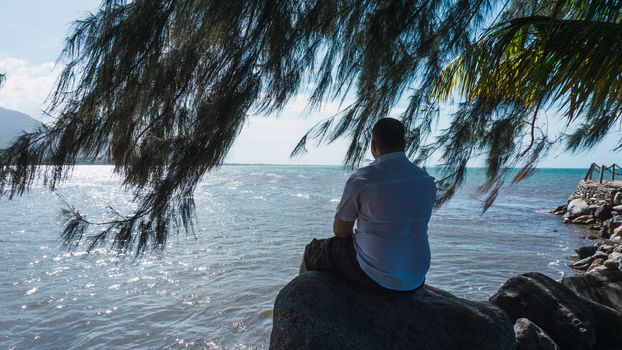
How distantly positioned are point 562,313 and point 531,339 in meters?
Result: 0.69

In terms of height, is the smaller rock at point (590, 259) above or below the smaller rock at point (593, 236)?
below

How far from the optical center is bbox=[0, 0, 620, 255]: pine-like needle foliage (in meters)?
2.45

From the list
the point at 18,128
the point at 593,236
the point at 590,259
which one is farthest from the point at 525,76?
the point at 593,236

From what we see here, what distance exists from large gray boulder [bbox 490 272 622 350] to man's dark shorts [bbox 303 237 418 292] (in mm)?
2434

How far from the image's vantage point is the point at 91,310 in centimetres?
646

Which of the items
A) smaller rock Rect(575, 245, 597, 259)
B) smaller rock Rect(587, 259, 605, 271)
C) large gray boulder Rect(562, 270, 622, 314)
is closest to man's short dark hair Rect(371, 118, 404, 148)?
large gray boulder Rect(562, 270, 622, 314)

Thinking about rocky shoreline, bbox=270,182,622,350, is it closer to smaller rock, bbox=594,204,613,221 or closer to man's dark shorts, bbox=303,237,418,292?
man's dark shorts, bbox=303,237,418,292

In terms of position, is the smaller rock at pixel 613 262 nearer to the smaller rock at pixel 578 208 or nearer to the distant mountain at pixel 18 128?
the distant mountain at pixel 18 128

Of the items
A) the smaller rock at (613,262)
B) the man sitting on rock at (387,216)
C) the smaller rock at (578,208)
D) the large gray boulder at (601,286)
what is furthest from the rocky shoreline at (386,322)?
the smaller rock at (578,208)

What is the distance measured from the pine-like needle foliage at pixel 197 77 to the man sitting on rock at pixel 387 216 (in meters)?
0.52

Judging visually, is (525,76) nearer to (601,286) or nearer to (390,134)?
(390,134)

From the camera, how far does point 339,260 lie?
2.87 meters

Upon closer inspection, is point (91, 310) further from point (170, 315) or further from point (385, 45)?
point (385, 45)

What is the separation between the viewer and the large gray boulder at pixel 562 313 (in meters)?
4.00
